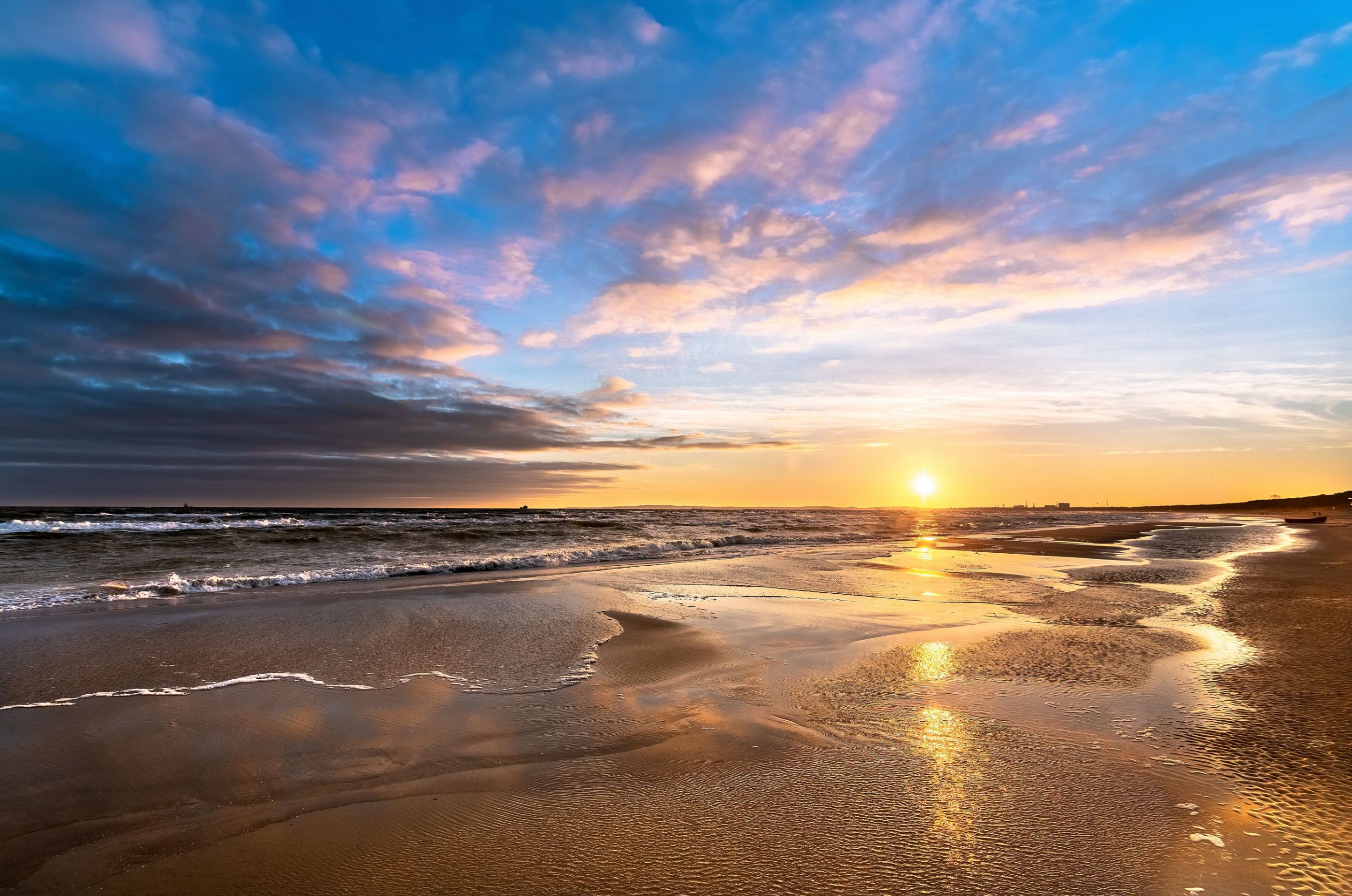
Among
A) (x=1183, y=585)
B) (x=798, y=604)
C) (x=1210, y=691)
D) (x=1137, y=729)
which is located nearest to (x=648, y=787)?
(x=1137, y=729)

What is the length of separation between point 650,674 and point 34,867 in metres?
4.22

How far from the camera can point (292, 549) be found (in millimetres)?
21656

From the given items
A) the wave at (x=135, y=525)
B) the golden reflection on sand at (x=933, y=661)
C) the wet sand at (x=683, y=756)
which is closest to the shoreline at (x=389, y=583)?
the wet sand at (x=683, y=756)

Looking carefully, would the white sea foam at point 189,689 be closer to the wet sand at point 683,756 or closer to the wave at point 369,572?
the wet sand at point 683,756

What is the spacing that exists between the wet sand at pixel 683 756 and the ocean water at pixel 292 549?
4.81 metres

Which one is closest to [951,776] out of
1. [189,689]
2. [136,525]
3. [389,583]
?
[189,689]

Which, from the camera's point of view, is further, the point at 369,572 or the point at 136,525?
the point at 136,525

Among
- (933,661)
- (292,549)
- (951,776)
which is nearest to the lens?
(951,776)

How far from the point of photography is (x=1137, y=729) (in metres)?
4.07

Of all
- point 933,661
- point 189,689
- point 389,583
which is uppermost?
point 933,661

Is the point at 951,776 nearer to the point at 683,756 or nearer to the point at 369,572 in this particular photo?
the point at 683,756

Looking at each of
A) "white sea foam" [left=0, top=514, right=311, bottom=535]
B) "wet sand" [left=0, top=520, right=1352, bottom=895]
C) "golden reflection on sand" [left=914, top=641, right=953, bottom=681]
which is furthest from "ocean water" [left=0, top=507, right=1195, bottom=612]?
"golden reflection on sand" [left=914, top=641, right=953, bottom=681]

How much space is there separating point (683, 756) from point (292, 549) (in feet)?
73.7

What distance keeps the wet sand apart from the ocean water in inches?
189
